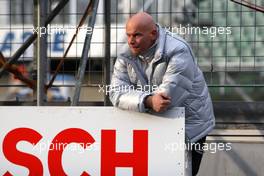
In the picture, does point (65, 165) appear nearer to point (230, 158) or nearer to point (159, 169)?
point (159, 169)

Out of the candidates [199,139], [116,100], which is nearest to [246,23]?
[199,139]

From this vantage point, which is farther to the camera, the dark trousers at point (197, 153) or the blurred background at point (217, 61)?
the blurred background at point (217, 61)

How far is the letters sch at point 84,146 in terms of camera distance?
3607 mm

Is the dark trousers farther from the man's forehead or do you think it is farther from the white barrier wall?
the man's forehead

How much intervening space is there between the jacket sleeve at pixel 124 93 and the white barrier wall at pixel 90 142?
7 centimetres

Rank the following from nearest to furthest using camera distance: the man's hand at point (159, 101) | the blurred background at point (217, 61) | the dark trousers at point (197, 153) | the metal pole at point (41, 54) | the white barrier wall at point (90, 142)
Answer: the man's hand at point (159, 101)
the white barrier wall at point (90, 142)
the dark trousers at point (197, 153)
the metal pole at point (41, 54)
the blurred background at point (217, 61)

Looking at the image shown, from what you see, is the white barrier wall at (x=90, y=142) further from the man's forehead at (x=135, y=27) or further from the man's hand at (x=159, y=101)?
the man's forehead at (x=135, y=27)

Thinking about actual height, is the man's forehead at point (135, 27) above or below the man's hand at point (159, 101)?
above

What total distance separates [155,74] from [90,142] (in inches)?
22.6

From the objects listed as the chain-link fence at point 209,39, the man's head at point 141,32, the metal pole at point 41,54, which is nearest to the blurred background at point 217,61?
the chain-link fence at point 209,39

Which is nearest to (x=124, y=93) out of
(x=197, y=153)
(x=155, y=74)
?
(x=155, y=74)

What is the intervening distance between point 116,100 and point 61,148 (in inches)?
17.8

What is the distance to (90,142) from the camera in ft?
12.0

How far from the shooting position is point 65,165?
146 inches
